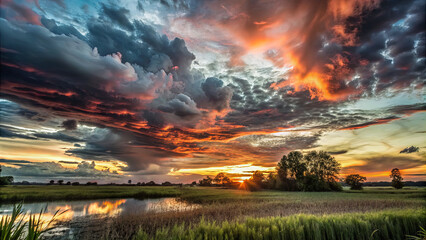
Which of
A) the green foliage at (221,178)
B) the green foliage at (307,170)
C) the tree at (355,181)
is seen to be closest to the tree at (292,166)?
the green foliage at (307,170)

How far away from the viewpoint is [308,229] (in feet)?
26.6

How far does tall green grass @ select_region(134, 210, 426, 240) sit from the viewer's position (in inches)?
285

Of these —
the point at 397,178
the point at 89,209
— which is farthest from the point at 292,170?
the point at 89,209

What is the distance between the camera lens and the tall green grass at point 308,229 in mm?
7230

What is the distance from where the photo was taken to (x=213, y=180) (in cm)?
14662

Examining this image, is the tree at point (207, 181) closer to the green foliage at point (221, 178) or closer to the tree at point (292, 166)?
the green foliage at point (221, 178)

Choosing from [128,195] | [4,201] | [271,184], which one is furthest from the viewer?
[271,184]

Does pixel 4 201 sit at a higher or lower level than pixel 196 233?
lower

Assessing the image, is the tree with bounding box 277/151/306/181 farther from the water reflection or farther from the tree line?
the water reflection

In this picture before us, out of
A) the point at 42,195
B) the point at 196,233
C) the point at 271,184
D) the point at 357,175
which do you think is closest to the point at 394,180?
the point at 357,175

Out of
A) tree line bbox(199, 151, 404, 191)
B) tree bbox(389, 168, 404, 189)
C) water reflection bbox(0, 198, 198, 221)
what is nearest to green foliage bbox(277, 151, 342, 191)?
tree line bbox(199, 151, 404, 191)

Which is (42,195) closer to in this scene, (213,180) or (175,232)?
(175,232)

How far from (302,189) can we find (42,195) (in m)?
68.7

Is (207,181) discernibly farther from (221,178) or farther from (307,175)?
(307,175)
